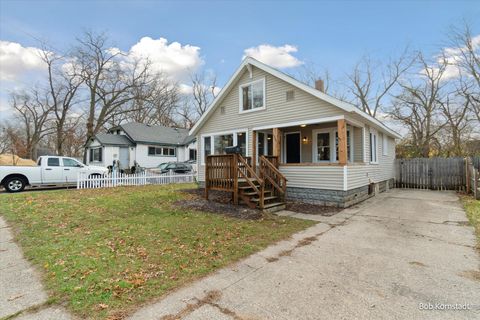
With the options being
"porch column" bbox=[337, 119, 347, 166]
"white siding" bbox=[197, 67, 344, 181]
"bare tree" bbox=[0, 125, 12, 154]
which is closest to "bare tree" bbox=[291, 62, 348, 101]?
"white siding" bbox=[197, 67, 344, 181]

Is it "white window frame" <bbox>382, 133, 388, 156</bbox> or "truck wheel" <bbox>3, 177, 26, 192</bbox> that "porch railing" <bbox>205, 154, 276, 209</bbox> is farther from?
"truck wheel" <bbox>3, 177, 26, 192</bbox>

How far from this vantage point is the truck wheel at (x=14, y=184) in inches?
479

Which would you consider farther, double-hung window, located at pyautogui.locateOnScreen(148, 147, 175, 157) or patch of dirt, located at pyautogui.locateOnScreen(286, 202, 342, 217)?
double-hung window, located at pyautogui.locateOnScreen(148, 147, 175, 157)

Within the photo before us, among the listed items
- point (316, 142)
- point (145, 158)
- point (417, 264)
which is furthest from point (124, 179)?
point (417, 264)

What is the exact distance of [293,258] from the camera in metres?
4.09

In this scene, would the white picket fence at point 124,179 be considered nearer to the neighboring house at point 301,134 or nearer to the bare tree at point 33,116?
the neighboring house at point 301,134

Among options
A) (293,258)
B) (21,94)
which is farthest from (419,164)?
(21,94)

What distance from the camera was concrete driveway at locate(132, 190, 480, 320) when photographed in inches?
102

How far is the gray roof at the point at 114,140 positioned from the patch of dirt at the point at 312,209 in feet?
62.6

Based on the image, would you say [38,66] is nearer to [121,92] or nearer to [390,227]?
[121,92]

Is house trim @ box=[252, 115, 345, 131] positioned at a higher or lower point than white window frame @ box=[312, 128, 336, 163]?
higher

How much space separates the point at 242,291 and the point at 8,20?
706 inches

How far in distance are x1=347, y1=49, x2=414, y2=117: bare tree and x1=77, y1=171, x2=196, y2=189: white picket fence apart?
64.1 feet

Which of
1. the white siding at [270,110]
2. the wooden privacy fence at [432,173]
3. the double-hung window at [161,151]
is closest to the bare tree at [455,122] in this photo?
the wooden privacy fence at [432,173]
